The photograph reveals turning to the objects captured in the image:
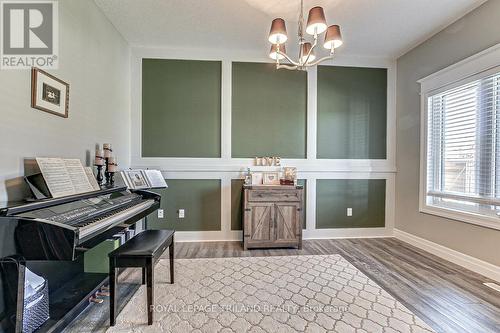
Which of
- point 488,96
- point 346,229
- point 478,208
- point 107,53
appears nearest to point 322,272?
point 346,229

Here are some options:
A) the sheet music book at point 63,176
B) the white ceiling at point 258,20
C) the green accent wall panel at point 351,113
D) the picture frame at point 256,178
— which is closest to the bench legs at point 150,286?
the sheet music book at point 63,176

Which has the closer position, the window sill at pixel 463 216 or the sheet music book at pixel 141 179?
the window sill at pixel 463 216

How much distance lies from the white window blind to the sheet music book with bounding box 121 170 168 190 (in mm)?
3672

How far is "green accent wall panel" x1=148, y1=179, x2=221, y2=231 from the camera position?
12.3 feet

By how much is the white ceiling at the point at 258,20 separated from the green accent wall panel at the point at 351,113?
1.45ft

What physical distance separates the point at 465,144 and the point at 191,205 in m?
3.68

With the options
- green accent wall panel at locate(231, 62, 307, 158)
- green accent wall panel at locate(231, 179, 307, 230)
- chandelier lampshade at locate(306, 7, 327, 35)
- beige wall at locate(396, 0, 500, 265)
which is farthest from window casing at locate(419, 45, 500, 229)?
green accent wall panel at locate(231, 179, 307, 230)

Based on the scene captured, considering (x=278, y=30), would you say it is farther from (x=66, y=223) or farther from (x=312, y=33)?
(x=66, y=223)

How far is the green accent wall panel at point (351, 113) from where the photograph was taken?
13.0ft

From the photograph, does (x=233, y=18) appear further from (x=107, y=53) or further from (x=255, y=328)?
(x=255, y=328)

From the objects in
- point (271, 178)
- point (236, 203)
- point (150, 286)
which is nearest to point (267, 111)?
point (271, 178)

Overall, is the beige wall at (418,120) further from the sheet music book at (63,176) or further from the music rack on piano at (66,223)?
the sheet music book at (63,176)

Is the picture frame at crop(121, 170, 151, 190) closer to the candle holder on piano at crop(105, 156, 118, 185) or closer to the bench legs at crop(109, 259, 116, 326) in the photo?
the candle holder on piano at crop(105, 156, 118, 185)

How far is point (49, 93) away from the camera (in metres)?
2.01
